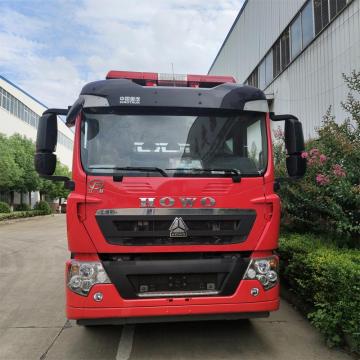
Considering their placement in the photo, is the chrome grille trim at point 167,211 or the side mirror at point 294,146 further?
the side mirror at point 294,146

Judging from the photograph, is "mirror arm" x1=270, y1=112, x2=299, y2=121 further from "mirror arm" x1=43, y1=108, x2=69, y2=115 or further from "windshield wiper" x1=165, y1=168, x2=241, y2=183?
"mirror arm" x1=43, y1=108, x2=69, y2=115

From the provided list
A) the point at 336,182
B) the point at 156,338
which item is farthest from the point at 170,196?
the point at 336,182

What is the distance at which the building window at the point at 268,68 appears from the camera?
69.7 ft

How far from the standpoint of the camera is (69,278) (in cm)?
475

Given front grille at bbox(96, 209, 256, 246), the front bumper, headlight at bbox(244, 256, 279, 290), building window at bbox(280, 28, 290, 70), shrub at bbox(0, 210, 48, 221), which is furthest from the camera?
shrub at bbox(0, 210, 48, 221)

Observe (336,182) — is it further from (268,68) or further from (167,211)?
(268,68)

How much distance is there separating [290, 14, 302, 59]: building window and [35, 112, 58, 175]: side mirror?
45.7 feet

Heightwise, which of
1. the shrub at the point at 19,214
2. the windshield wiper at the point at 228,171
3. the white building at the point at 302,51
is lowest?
the shrub at the point at 19,214

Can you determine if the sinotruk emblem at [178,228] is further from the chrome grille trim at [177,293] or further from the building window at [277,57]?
the building window at [277,57]

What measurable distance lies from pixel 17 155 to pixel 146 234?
35469 millimetres

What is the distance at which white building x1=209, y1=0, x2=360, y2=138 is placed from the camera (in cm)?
1330

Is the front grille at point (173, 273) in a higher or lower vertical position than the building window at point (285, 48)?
lower

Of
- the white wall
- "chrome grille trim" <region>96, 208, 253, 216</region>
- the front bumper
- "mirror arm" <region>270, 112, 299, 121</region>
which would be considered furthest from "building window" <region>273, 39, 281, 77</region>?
the white wall

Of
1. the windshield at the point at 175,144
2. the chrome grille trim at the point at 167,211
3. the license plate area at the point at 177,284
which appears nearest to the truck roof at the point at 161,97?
the windshield at the point at 175,144
